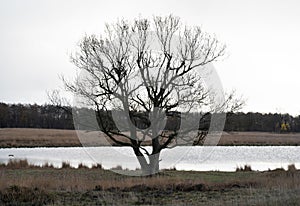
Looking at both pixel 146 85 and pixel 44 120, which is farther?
pixel 44 120

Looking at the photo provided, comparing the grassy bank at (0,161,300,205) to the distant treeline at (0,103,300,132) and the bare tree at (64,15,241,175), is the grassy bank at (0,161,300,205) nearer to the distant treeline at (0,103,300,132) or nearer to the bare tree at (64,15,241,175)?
the bare tree at (64,15,241,175)

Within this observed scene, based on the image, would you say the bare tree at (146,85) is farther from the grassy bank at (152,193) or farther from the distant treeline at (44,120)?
the distant treeline at (44,120)

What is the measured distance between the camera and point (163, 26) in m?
22.1

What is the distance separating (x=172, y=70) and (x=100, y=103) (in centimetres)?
375

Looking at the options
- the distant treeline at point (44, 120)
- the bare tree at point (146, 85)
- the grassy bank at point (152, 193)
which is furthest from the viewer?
the distant treeline at point (44, 120)

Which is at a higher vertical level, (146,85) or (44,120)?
(44,120)

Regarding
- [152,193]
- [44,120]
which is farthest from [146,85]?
[44,120]

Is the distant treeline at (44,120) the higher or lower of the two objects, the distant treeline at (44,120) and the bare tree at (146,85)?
the higher

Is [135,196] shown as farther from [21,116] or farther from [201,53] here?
[21,116]

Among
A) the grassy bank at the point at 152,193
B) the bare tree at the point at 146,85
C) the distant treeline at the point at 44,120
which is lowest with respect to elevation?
the grassy bank at the point at 152,193

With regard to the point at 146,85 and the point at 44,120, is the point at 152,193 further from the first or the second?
the point at 44,120

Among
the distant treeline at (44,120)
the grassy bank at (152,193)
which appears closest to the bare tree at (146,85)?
the grassy bank at (152,193)

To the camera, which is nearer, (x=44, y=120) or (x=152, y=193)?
(x=152, y=193)

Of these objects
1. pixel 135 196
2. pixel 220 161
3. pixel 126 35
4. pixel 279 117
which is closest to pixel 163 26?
pixel 126 35
